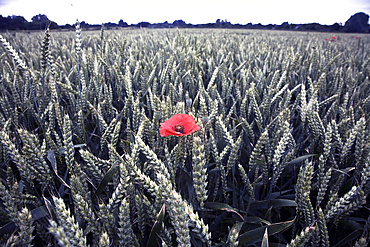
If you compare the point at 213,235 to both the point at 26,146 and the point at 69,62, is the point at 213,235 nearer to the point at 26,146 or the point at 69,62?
the point at 26,146

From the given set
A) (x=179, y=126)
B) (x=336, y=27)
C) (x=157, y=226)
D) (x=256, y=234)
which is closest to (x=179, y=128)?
(x=179, y=126)

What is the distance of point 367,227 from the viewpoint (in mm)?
592

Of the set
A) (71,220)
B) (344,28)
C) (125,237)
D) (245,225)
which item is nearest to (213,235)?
(245,225)

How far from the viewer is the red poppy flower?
2.03ft

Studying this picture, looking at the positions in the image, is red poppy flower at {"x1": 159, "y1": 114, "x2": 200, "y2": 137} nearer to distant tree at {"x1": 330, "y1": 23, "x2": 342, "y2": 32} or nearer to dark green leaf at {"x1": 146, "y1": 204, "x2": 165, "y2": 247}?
dark green leaf at {"x1": 146, "y1": 204, "x2": 165, "y2": 247}

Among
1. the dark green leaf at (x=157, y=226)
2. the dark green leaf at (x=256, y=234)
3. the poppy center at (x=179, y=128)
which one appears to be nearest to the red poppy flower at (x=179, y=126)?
the poppy center at (x=179, y=128)

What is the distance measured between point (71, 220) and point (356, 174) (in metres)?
0.95

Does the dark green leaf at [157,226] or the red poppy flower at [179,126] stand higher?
the red poppy flower at [179,126]

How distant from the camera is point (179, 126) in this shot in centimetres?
67

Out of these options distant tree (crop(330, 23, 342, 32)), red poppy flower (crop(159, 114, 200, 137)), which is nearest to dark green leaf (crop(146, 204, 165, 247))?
red poppy flower (crop(159, 114, 200, 137))

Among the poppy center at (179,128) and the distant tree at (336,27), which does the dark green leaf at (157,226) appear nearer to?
the poppy center at (179,128)

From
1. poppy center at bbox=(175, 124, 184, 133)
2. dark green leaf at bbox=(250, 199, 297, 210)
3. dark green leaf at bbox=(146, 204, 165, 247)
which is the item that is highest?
poppy center at bbox=(175, 124, 184, 133)

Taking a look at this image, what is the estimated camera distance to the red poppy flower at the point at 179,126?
0.62 meters

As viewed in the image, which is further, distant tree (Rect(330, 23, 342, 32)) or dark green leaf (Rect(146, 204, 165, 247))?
distant tree (Rect(330, 23, 342, 32))
